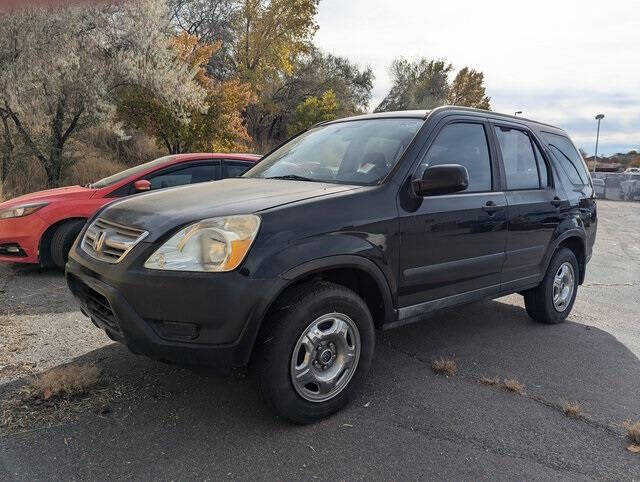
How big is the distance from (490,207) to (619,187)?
2935cm

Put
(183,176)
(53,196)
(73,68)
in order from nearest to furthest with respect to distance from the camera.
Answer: (53,196)
(183,176)
(73,68)

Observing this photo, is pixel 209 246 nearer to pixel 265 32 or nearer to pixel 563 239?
pixel 563 239

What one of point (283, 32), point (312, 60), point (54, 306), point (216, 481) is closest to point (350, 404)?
point (216, 481)

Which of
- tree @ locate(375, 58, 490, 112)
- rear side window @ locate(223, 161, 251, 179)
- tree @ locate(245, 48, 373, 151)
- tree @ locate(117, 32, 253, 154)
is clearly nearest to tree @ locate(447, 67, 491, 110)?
tree @ locate(375, 58, 490, 112)

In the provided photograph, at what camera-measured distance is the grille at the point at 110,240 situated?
272 cm

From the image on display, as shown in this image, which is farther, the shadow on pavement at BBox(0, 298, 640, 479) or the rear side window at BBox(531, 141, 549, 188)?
the rear side window at BBox(531, 141, 549, 188)

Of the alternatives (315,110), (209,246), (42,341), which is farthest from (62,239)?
(315,110)

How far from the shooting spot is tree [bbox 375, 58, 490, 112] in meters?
46.0

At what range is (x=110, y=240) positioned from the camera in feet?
9.41

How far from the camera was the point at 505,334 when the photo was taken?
467cm

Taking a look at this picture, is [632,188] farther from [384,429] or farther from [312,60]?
[384,429]

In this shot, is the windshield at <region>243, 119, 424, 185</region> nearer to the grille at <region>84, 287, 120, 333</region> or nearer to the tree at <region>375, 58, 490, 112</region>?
the grille at <region>84, 287, 120, 333</region>

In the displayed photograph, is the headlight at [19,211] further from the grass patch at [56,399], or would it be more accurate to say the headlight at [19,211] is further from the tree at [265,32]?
the tree at [265,32]

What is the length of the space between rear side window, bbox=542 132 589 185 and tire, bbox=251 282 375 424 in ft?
10.3
